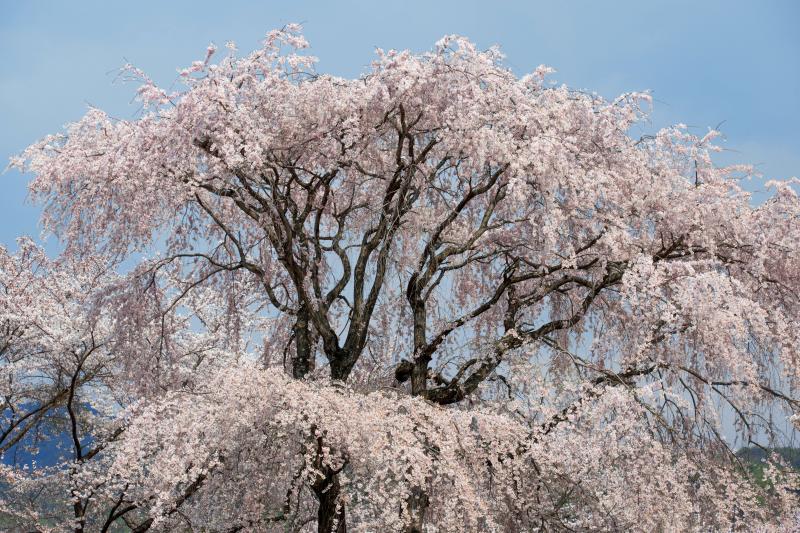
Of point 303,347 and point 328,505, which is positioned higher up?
point 303,347

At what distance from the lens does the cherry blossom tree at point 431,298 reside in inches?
301

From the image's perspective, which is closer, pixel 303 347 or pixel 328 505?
pixel 328 505

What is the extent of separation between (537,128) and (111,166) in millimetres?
4804

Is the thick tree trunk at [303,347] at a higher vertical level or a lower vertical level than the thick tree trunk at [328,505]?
higher

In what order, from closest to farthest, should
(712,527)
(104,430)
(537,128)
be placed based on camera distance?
(712,527) → (537,128) → (104,430)

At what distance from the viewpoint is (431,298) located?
36.8 ft

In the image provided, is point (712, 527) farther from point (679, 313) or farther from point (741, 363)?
point (679, 313)

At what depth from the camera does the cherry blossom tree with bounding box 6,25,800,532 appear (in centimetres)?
766

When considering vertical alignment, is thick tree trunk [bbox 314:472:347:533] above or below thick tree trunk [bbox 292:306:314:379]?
below

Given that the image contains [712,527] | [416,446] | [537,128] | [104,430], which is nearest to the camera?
[416,446]

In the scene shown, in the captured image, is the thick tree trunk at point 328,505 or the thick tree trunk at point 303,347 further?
the thick tree trunk at point 303,347

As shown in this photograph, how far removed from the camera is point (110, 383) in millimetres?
13023

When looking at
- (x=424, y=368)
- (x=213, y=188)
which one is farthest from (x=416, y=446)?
(x=213, y=188)

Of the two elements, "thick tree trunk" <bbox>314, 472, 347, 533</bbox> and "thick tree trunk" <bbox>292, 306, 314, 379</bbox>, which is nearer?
"thick tree trunk" <bbox>314, 472, 347, 533</bbox>
